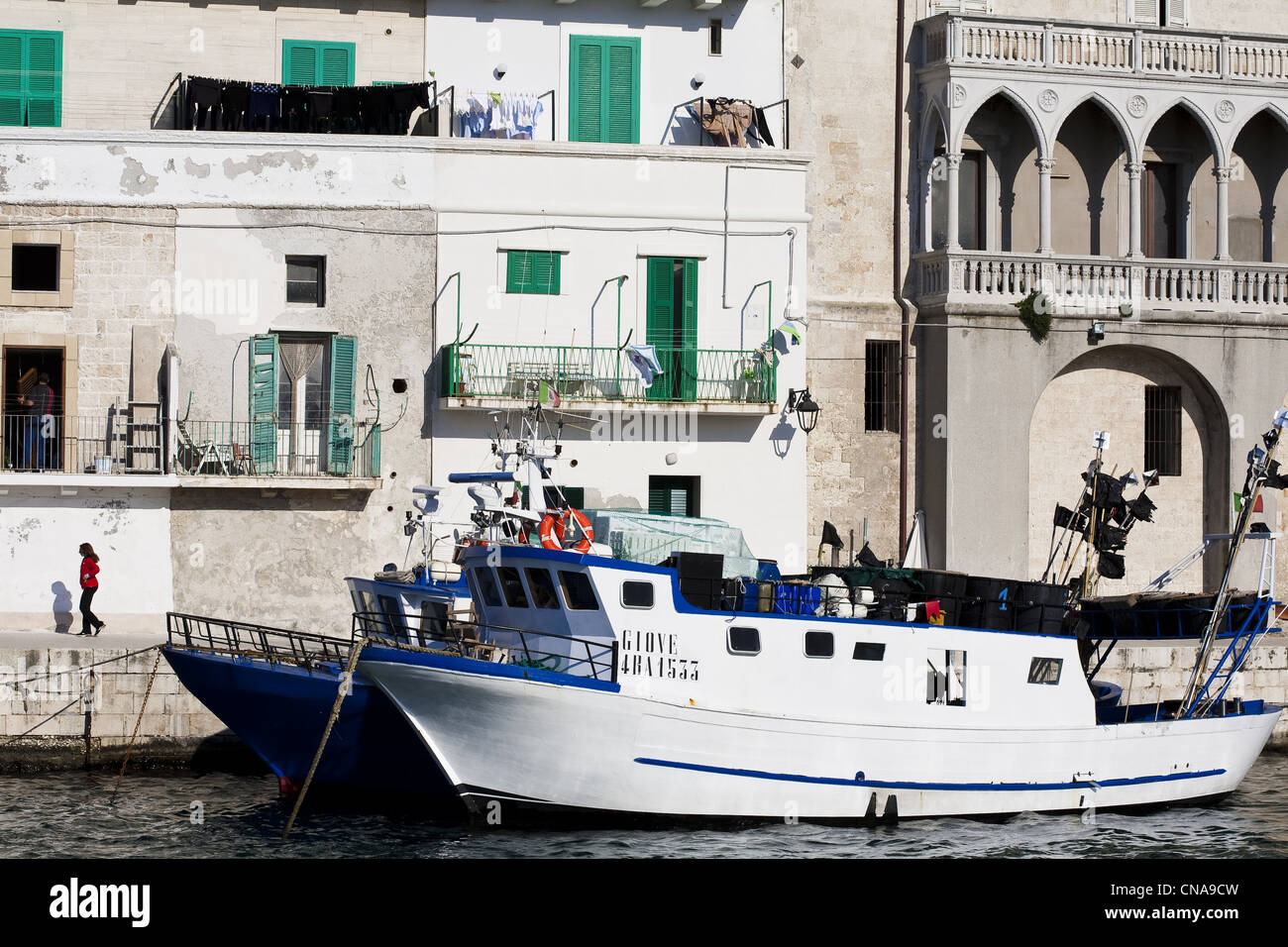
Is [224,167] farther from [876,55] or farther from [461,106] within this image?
[876,55]

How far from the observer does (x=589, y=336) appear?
2911 centimetres

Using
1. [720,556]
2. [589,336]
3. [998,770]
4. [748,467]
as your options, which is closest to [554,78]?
[589,336]

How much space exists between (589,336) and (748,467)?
3449 millimetres

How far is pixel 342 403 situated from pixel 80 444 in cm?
415

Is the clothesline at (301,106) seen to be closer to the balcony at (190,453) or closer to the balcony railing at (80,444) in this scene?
the balcony at (190,453)

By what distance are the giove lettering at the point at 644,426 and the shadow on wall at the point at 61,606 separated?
8.61 meters

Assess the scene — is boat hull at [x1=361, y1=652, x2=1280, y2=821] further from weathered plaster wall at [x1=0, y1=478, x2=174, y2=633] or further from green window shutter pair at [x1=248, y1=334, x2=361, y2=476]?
weathered plaster wall at [x1=0, y1=478, x2=174, y2=633]

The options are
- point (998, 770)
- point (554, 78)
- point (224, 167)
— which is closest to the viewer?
point (998, 770)

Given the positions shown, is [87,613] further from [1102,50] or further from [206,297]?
[1102,50]

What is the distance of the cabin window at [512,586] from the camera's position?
71.8 feet

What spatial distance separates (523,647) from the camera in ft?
69.1

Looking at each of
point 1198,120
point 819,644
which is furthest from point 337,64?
point 1198,120
